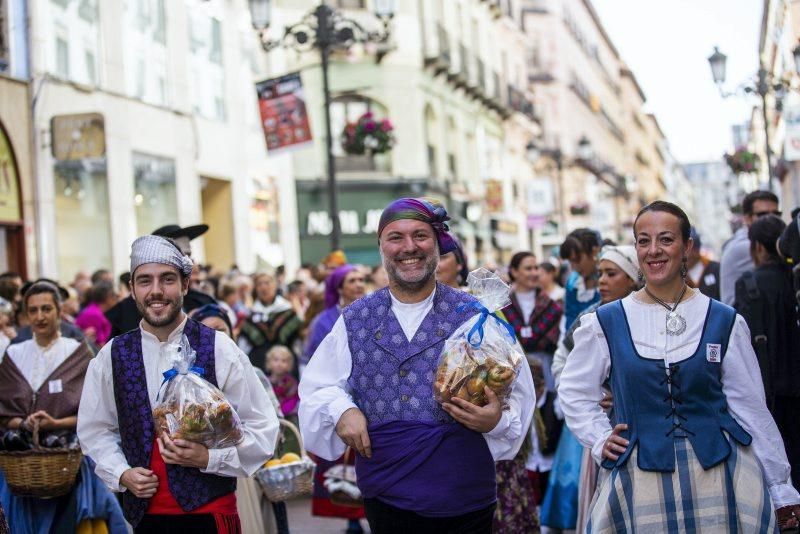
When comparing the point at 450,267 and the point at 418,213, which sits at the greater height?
the point at 418,213

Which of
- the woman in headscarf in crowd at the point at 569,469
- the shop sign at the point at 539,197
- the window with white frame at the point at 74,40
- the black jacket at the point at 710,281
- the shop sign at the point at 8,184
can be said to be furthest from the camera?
the shop sign at the point at 539,197

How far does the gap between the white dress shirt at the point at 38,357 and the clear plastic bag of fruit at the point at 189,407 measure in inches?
103

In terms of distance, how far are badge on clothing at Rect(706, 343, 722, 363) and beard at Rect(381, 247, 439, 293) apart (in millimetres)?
1105

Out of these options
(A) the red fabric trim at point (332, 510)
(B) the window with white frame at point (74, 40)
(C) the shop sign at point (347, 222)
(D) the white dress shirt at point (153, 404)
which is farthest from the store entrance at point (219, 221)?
(D) the white dress shirt at point (153, 404)

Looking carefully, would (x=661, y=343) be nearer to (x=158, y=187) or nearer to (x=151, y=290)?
(x=151, y=290)

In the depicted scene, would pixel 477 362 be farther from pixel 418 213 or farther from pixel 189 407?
pixel 189 407

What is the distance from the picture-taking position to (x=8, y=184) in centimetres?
1736

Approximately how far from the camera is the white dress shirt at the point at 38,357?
7422 millimetres

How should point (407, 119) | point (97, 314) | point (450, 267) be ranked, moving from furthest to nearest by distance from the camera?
point (407, 119) < point (97, 314) < point (450, 267)

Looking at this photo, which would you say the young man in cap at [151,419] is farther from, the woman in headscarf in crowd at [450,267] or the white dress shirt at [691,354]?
the woman in headscarf in crowd at [450,267]

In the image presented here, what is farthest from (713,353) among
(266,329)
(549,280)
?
(549,280)

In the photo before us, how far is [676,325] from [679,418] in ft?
1.17

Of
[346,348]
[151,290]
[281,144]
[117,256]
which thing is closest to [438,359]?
[346,348]

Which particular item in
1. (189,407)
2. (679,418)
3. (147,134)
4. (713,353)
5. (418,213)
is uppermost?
(147,134)
